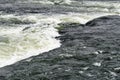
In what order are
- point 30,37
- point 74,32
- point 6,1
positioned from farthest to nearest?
point 6,1, point 74,32, point 30,37

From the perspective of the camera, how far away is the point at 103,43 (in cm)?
1492

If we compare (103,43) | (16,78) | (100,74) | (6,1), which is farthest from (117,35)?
(6,1)

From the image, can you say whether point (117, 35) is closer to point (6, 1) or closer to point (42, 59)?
point (42, 59)

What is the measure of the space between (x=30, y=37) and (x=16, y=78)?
589cm

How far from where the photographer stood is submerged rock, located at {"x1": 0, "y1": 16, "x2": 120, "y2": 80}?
10438 mm

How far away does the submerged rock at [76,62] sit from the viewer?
1044 centimetres

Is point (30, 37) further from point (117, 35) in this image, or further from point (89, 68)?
point (89, 68)

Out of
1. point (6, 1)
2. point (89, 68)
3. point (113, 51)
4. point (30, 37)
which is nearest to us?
point (89, 68)

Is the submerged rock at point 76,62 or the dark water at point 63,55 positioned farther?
the dark water at point 63,55

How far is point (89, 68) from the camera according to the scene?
11086 millimetres

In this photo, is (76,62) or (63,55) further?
(63,55)

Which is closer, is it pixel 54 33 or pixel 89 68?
pixel 89 68

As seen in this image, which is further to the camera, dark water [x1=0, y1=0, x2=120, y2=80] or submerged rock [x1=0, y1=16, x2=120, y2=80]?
dark water [x1=0, y1=0, x2=120, y2=80]

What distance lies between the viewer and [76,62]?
11.8 meters
